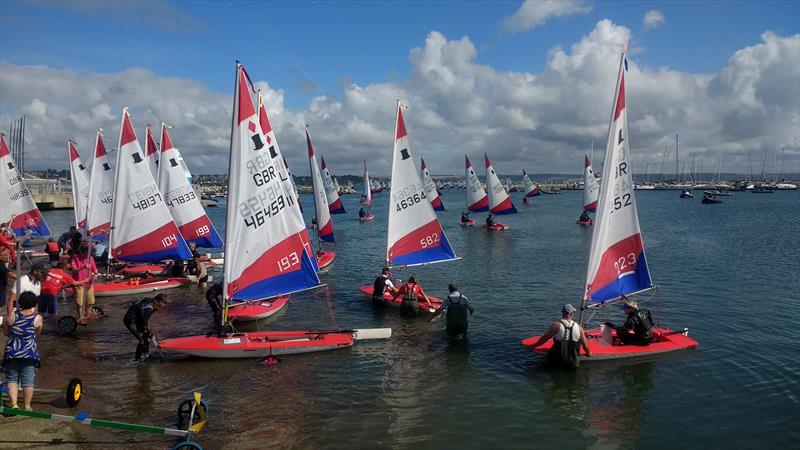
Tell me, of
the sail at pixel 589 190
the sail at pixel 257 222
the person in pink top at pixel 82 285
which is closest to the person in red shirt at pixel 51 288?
the person in pink top at pixel 82 285

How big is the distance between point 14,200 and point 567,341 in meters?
33.8

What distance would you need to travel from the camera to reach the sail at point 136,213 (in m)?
22.2

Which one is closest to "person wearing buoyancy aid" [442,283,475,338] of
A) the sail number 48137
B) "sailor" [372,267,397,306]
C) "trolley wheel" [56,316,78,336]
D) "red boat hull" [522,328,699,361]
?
"red boat hull" [522,328,699,361]

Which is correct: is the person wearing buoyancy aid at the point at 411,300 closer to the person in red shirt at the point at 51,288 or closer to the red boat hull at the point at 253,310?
the red boat hull at the point at 253,310

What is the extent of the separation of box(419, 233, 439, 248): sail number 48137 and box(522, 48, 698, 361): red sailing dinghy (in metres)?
8.50

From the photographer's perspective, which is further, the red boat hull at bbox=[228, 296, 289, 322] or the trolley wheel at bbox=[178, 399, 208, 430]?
the red boat hull at bbox=[228, 296, 289, 322]

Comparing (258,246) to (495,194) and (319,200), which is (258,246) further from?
(495,194)

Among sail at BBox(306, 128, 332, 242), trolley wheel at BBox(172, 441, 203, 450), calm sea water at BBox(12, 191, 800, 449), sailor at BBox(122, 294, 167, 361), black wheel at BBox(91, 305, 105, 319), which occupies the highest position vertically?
sail at BBox(306, 128, 332, 242)

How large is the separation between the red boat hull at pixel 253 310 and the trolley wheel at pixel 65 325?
4.92 m

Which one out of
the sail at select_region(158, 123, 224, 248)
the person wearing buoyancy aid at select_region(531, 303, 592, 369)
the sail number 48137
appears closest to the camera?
the person wearing buoyancy aid at select_region(531, 303, 592, 369)

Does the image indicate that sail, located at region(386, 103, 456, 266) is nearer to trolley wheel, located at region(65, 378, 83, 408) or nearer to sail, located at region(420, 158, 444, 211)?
trolley wheel, located at region(65, 378, 83, 408)

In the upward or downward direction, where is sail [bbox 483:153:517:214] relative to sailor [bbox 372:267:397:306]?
upward

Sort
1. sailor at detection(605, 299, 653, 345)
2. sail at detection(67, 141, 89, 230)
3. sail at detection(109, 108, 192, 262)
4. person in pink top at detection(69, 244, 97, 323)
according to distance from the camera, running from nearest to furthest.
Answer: sailor at detection(605, 299, 653, 345) < person in pink top at detection(69, 244, 97, 323) < sail at detection(109, 108, 192, 262) < sail at detection(67, 141, 89, 230)

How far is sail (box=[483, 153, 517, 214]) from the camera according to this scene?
2383 inches
